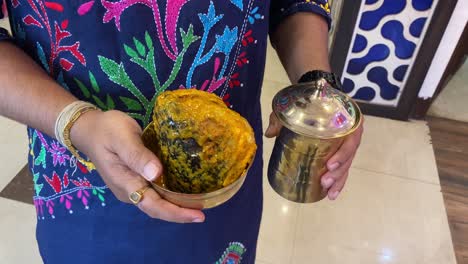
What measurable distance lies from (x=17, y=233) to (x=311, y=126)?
117cm

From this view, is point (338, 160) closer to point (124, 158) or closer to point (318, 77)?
point (318, 77)

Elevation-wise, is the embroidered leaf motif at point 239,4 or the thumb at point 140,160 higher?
the embroidered leaf motif at point 239,4

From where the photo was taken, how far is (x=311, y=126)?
1.61 ft

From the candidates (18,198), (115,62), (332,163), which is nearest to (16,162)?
(18,198)

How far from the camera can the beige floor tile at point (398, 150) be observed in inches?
63.8

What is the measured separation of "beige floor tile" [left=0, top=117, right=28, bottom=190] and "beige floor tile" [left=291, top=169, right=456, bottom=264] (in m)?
1.02

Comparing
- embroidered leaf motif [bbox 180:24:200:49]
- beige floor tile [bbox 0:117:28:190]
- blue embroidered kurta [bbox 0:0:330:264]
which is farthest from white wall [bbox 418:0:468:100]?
beige floor tile [bbox 0:117:28:190]

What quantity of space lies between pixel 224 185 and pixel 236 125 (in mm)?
59

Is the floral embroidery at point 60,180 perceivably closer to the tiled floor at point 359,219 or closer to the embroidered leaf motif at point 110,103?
the embroidered leaf motif at point 110,103

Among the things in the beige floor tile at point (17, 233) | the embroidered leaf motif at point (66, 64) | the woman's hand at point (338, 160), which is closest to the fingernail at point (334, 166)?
the woman's hand at point (338, 160)

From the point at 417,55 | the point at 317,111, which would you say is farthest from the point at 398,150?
the point at 317,111

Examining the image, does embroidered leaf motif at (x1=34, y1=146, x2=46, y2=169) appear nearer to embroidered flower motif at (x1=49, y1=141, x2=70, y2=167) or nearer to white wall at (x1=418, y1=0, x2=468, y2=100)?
embroidered flower motif at (x1=49, y1=141, x2=70, y2=167)

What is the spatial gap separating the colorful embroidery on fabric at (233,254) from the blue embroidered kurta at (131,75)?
1 centimetres

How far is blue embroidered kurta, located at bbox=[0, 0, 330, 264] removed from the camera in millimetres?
461
